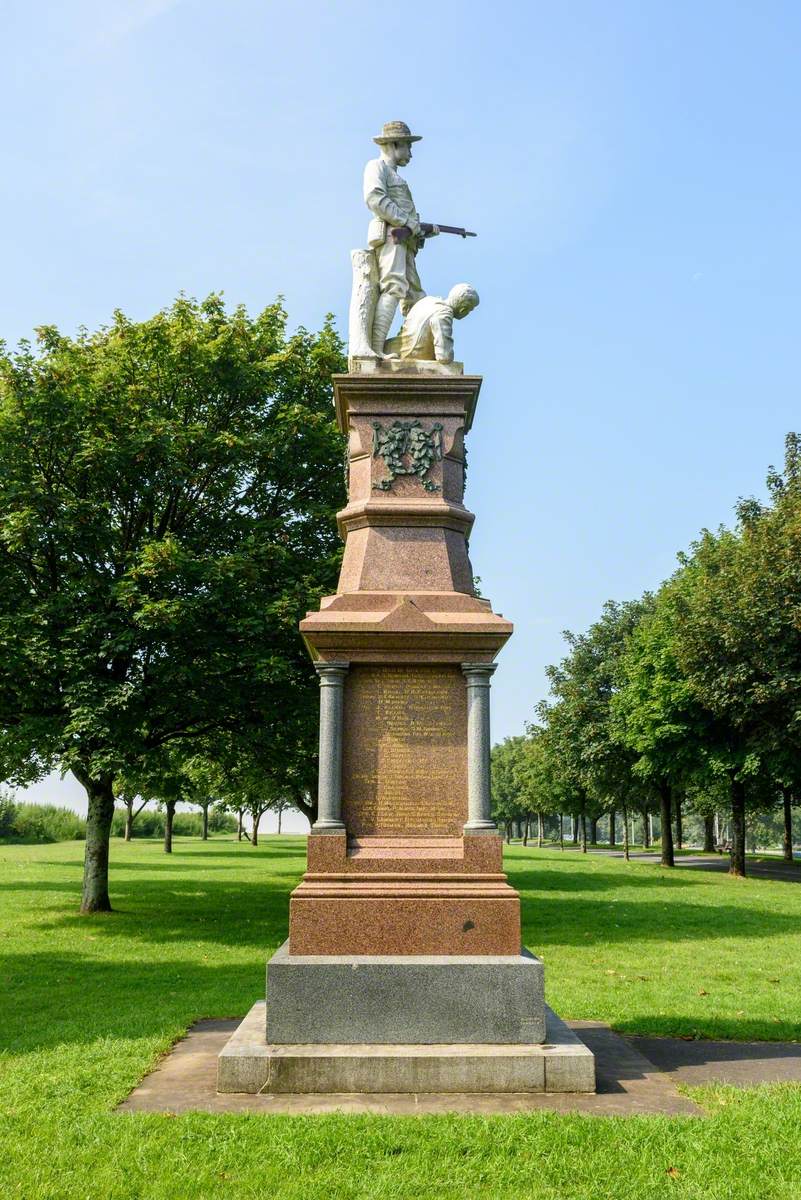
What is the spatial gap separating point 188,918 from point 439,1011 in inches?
542

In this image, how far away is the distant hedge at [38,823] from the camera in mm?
69625

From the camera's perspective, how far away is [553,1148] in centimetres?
569

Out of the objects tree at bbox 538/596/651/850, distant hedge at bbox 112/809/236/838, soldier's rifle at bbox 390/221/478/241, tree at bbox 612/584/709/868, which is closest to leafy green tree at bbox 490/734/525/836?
distant hedge at bbox 112/809/236/838

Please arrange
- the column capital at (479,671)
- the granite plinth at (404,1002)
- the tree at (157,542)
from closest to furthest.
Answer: the granite plinth at (404,1002), the column capital at (479,671), the tree at (157,542)

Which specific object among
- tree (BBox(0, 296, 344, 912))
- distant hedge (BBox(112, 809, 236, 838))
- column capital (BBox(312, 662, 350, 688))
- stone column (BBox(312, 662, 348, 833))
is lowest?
distant hedge (BBox(112, 809, 236, 838))

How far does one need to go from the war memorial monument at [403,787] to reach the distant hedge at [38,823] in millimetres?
65690

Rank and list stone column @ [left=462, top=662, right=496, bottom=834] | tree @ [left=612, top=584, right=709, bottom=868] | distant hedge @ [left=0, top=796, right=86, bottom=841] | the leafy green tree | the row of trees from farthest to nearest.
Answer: the leafy green tree → distant hedge @ [left=0, top=796, right=86, bottom=841] → tree @ [left=612, top=584, right=709, bottom=868] → the row of trees → stone column @ [left=462, top=662, right=496, bottom=834]

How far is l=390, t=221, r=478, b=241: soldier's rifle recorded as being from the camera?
1008cm

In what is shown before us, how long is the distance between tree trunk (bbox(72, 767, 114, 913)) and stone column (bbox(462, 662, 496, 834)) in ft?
44.3

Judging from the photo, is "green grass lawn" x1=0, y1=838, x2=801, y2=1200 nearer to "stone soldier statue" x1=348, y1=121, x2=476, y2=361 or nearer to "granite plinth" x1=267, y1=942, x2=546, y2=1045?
"granite plinth" x1=267, y1=942, x2=546, y2=1045

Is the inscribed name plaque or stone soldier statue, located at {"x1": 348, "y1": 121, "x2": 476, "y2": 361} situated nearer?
the inscribed name plaque

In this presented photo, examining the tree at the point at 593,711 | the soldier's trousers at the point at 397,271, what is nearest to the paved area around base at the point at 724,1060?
the soldier's trousers at the point at 397,271

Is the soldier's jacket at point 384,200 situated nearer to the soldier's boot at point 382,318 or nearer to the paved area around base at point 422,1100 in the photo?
the soldier's boot at point 382,318

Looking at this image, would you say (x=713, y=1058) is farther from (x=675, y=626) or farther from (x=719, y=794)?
(x=719, y=794)
